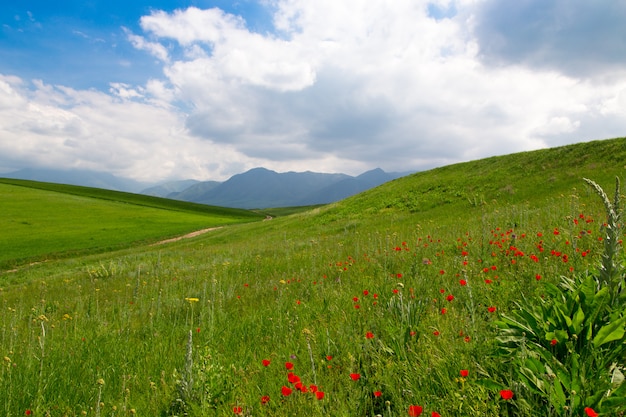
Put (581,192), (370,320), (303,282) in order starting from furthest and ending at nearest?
(581,192) < (303,282) < (370,320)

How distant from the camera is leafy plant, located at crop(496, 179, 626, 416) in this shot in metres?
1.95

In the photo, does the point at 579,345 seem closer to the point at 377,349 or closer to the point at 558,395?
the point at 558,395

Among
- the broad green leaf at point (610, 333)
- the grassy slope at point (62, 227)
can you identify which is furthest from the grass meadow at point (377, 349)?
the grassy slope at point (62, 227)

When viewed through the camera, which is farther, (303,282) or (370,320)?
(303,282)

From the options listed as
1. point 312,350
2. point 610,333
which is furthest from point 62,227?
point 610,333

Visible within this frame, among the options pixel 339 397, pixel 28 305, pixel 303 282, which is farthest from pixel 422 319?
pixel 28 305

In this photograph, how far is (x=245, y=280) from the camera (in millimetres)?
8188

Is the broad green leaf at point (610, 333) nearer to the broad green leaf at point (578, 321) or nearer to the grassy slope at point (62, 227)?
the broad green leaf at point (578, 321)

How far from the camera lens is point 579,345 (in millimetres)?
2477

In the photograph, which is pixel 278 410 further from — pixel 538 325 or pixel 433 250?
pixel 433 250

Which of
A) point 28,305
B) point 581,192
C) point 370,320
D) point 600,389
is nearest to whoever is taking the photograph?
point 600,389

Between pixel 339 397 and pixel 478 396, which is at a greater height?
pixel 478 396

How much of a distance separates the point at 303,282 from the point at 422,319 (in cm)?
336

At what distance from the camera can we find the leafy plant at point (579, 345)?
1.95 m
